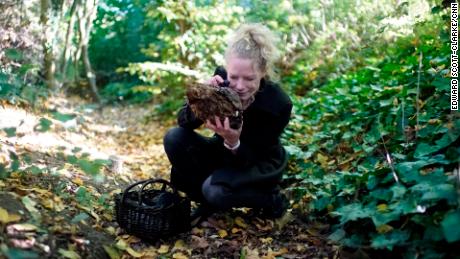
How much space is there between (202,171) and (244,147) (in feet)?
1.30

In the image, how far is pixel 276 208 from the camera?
2836 millimetres

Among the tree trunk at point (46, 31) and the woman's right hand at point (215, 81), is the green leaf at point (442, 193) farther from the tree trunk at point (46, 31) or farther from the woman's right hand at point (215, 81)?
the tree trunk at point (46, 31)

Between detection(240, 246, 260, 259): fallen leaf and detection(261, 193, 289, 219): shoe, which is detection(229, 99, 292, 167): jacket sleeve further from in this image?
detection(240, 246, 260, 259): fallen leaf

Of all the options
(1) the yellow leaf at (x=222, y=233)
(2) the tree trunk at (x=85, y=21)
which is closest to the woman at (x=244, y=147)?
(1) the yellow leaf at (x=222, y=233)

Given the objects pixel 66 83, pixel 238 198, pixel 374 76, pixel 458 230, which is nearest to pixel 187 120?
pixel 238 198

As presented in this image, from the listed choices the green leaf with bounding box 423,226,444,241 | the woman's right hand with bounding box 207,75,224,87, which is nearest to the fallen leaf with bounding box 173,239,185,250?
the woman's right hand with bounding box 207,75,224,87

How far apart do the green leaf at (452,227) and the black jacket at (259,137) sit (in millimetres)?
1213

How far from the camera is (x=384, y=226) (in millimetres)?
1985

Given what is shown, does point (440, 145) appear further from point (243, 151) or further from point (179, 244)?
point (179, 244)

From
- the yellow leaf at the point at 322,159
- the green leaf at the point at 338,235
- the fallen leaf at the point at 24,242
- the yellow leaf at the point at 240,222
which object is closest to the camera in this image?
the fallen leaf at the point at 24,242

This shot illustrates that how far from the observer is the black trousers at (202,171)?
2639mm

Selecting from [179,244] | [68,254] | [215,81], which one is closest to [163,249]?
[179,244]

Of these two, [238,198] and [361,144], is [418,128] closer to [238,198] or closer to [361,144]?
[361,144]

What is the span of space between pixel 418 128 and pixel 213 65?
3.81m
